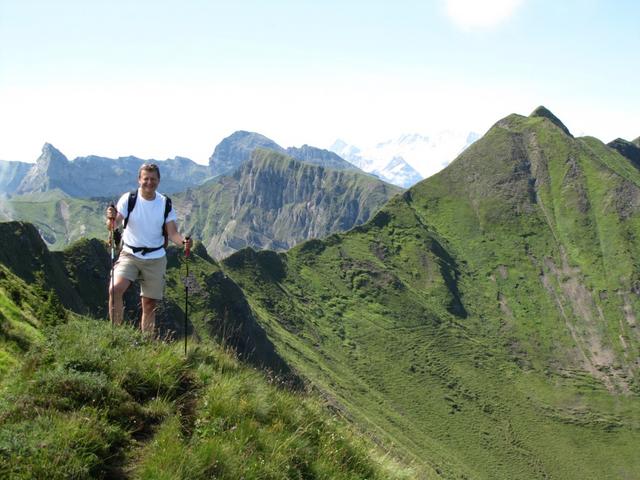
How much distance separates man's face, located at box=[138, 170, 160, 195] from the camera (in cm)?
1410

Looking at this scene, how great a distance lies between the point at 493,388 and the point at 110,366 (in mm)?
168077

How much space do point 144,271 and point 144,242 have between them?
2.66ft

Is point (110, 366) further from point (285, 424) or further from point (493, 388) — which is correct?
point (493, 388)

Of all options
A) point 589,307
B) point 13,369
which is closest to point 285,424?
point 13,369

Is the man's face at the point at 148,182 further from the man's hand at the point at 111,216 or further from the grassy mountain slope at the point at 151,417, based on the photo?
the grassy mountain slope at the point at 151,417

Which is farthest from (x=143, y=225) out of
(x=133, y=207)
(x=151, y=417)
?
(x=151, y=417)

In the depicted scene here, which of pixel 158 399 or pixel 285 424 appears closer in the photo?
pixel 158 399

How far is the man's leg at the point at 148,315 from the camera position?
1377 centimetres

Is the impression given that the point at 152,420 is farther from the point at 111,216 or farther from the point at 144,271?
the point at 111,216

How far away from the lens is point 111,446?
8891 millimetres

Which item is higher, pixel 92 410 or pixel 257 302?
pixel 92 410

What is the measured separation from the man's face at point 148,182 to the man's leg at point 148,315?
9.82ft

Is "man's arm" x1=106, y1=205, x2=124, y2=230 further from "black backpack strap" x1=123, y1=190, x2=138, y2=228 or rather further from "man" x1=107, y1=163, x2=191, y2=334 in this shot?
"black backpack strap" x1=123, y1=190, x2=138, y2=228

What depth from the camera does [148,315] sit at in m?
14.3
